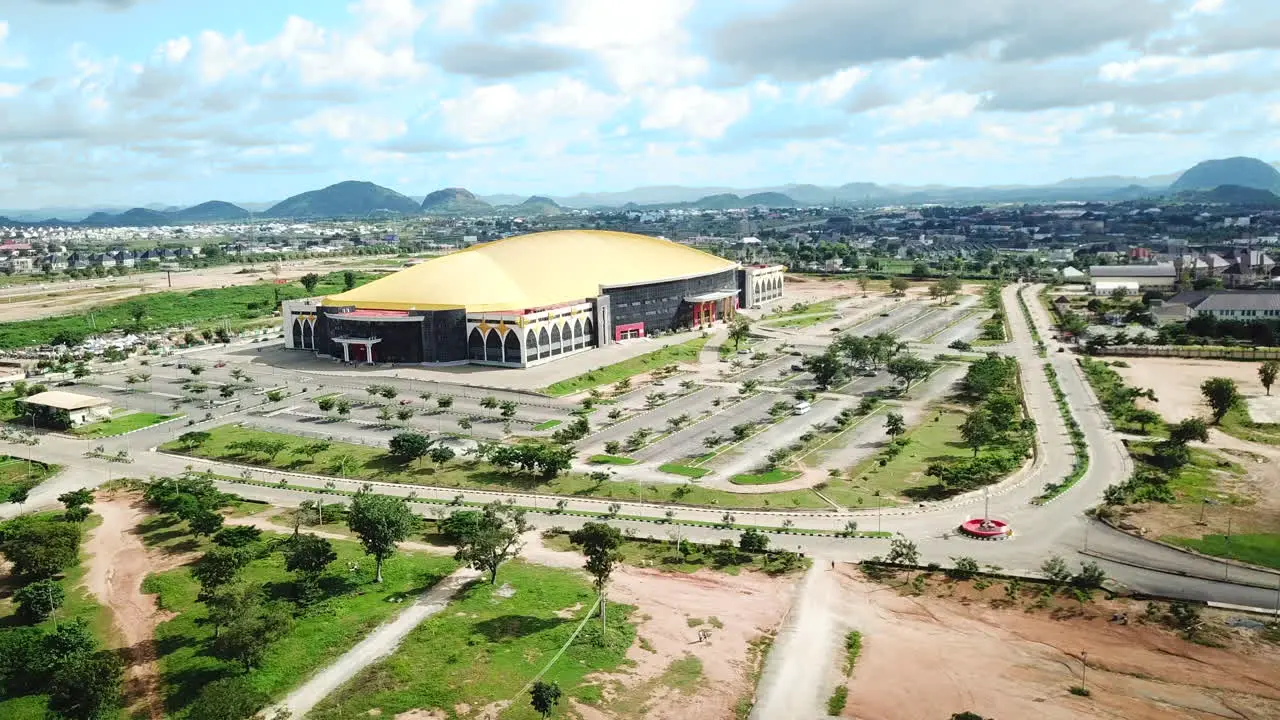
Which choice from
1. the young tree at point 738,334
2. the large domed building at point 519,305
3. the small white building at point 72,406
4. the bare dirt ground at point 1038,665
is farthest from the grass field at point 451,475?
the young tree at point 738,334

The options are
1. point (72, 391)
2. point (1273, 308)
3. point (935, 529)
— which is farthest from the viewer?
point (1273, 308)

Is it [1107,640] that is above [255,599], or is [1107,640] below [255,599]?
below

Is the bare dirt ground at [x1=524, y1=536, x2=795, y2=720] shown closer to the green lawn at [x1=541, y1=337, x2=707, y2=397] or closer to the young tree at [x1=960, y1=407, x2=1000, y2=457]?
the young tree at [x1=960, y1=407, x2=1000, y2=457]

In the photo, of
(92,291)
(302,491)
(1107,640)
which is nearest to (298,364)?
(302,491)

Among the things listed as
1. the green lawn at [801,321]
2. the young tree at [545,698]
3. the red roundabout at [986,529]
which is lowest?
the red roundabout at [986,529]

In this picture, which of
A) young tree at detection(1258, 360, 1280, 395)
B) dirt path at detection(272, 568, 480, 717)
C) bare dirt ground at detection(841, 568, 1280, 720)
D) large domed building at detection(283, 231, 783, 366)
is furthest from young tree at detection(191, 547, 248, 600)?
young tree at detection(1258, 360, 1280, 395)

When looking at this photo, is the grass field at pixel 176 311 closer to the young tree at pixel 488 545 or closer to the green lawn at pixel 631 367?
the green lawn at pixel 631 367

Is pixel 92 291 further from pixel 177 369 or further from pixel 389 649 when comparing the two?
pixel 389 649
